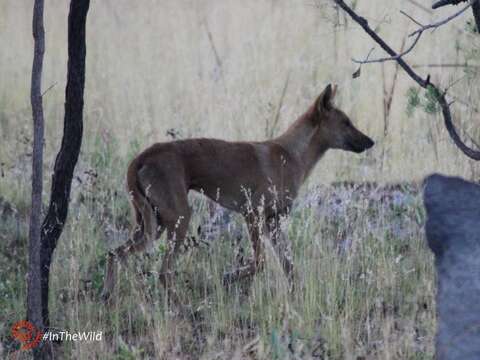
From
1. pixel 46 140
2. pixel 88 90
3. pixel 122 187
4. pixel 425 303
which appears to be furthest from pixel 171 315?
pixel 88 90

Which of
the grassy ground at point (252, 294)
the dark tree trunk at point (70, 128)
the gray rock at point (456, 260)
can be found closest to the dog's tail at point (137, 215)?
the grassy ground at point (252, 294)

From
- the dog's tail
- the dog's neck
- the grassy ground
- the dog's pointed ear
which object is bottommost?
the grassy ground

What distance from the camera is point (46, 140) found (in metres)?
8.69

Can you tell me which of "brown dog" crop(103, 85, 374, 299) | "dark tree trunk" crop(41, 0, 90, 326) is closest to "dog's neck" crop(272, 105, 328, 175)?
"brown dog" crop(103, 85, 374, 299)

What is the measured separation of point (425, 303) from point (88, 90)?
18.2 feet

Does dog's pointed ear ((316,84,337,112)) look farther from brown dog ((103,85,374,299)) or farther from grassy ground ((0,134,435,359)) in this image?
grassy ground ((0,134,435,359))

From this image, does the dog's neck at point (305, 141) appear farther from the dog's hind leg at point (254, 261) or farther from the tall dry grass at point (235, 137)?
the dog's hind leg at point (254, 261)

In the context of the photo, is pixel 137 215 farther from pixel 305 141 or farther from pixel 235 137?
pixel 235 137

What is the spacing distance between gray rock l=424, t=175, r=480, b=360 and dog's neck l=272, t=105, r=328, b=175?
3187 mm

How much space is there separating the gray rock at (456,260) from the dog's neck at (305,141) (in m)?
3.19

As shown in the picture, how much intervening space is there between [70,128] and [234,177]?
1.80 meters

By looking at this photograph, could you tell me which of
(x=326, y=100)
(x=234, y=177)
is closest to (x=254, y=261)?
(x=234, y=177)

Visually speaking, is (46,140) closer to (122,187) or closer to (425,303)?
(122,187)

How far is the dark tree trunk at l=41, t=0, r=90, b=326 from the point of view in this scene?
5.04 meters
